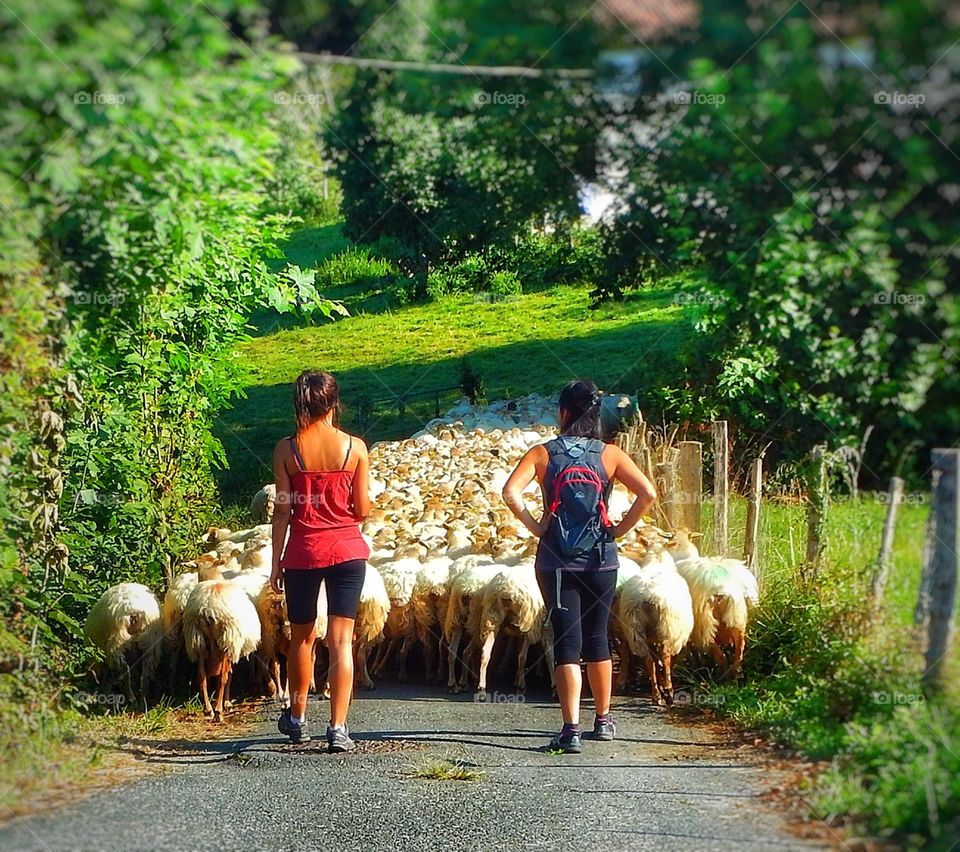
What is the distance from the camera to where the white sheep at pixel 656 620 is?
8.77 m

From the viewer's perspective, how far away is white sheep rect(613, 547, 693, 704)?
8.77m

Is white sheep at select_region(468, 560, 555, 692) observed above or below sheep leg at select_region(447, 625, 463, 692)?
above

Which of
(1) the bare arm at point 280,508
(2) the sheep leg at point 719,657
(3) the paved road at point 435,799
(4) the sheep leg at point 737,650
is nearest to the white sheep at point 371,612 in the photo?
(3) the paved road at point 435,799

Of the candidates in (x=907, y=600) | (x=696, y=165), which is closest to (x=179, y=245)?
(x=696, y=165)

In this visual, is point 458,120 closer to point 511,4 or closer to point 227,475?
point 511,4

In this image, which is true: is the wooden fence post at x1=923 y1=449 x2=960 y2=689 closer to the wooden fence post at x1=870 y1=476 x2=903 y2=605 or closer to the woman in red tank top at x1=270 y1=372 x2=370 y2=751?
the wooden fence post at x1=870 y1=476 x2=903 y2=605

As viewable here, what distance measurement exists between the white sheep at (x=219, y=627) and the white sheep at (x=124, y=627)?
0.36 metres

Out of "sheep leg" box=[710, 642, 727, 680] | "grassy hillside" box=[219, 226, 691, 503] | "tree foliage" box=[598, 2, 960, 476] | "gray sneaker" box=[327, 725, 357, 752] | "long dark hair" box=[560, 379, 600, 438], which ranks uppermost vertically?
"grassy hillside" box=[219, 226, 691, 503]

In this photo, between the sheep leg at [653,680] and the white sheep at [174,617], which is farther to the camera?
the sheep leg at [653,680]

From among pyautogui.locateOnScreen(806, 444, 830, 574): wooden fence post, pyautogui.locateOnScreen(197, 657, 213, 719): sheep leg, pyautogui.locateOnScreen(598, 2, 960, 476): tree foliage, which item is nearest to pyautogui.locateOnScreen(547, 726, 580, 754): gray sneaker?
pyautogui.locateOnScreen(806, 444, 830, 574): wooden fence post

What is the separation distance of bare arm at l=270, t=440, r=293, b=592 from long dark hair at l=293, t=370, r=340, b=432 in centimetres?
19

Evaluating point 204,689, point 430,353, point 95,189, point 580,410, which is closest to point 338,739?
point 204,689

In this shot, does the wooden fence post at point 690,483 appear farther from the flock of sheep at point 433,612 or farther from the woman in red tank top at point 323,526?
the woman in red tank top at point 323,526

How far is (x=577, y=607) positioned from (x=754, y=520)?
10.8 feet
